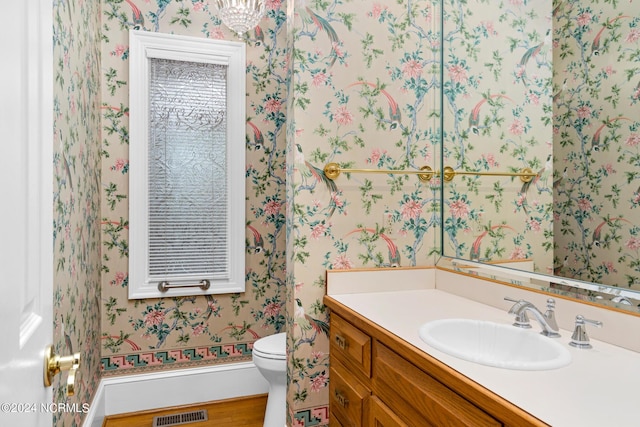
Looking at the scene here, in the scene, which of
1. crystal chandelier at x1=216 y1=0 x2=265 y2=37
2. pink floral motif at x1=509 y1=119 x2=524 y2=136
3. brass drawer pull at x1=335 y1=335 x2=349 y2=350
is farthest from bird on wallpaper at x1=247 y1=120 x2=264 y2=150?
pink floral motif at x1=509 y1=119 x2=524 y2=136

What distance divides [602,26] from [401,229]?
3.39ft

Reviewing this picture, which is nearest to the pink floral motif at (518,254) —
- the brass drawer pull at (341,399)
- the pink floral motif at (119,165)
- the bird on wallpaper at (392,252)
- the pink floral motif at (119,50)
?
the bird on wallpaper at (392,252)

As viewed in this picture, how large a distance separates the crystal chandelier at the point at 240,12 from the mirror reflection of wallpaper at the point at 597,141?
1413 mm

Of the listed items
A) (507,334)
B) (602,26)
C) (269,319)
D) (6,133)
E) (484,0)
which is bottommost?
(269,319)

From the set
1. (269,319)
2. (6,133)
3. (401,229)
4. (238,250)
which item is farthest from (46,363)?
(269,319)

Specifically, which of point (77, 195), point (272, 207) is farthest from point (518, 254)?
point (77, 195)

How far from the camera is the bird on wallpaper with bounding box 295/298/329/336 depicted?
1.78m

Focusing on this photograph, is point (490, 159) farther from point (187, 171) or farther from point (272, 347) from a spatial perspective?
point (187, 171)

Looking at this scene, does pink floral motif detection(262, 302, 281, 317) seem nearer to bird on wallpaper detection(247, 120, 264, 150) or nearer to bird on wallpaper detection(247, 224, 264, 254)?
bird on wallpaper detection(247, 224, 264, 254)

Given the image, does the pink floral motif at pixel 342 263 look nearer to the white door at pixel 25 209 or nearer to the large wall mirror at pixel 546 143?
the large wall mirror at pixel 546 143

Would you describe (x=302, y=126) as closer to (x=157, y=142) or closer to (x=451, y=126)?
(x=451, y=126)

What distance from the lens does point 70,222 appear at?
5.61 ft

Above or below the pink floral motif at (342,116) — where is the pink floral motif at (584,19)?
above

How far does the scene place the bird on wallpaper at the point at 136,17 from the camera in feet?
7.97
